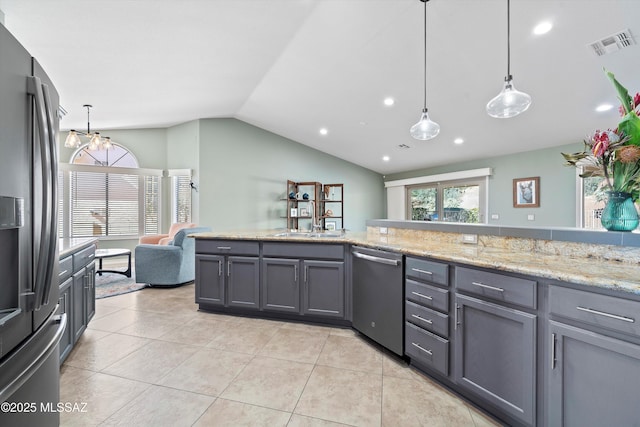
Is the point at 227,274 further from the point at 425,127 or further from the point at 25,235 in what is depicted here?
the point at 425,127

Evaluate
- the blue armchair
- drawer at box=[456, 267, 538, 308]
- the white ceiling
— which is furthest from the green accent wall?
the blue armchair

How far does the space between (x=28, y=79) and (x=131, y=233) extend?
6099 millimetres

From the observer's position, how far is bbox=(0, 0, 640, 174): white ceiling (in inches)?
98.4

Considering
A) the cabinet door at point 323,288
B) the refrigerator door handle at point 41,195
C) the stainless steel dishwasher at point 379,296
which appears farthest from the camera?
the cabinet door at point 323,288

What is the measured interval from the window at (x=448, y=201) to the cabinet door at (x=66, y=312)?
22.7ft

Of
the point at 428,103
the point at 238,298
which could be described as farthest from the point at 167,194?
the point at 428,103

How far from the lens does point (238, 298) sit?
2936mm

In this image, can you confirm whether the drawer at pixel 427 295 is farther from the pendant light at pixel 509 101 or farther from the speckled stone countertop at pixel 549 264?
the pendant light at pixel 509 101

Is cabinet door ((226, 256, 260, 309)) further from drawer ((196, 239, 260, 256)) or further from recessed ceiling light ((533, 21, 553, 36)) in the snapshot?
recessed ceiling light ((533, 21, 553, 36))

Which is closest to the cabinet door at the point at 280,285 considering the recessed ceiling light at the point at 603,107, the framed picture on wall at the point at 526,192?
the recessed ceiling light at the point at 603,107

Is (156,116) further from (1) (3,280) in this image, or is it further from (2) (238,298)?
(1) (3,280)

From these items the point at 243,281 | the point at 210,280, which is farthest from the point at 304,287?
the point at 210,280

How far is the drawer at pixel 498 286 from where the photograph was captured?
133cm

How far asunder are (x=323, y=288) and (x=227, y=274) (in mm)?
1065
